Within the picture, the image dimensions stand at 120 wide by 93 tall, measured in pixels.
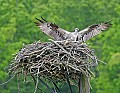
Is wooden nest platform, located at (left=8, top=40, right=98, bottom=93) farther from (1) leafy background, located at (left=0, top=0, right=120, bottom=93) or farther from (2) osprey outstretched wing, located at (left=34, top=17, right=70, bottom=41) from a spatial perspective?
(1) leafy background, located at (left=0, top=0, right=120, bottom=93)

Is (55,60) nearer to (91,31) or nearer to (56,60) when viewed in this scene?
(56,60)

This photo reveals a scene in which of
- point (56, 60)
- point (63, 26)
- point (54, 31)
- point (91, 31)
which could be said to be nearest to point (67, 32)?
point (54, 31)

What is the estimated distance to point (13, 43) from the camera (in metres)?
32.9

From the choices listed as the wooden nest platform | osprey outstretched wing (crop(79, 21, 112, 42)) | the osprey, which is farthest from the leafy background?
the wooden nest platform

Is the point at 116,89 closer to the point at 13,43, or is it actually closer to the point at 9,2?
the point at 13,43

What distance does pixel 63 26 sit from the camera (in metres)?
36.1

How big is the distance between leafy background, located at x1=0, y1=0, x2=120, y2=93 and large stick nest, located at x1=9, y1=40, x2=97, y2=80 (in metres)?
20.0

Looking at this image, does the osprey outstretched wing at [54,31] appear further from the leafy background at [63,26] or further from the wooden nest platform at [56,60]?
the leafy background at [63,26]

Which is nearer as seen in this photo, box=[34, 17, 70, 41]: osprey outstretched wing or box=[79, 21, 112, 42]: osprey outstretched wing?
box=[34, 17, 70, 41]: osprey outstretched wing

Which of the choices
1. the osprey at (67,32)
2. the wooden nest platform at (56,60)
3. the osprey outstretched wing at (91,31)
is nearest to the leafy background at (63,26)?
the osprey outstretched wing at (91,31)

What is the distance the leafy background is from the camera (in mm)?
31281

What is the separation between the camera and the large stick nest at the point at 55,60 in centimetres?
867

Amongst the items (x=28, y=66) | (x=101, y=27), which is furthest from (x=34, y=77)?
(x=101, y=27)

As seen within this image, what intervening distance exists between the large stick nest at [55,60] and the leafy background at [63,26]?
1998cm
